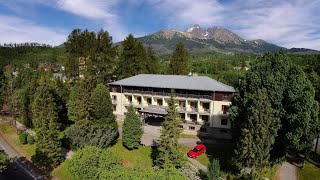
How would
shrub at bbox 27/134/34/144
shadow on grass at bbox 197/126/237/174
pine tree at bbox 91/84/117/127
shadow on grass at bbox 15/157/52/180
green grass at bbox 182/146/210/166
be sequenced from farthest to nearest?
shrub at bbox 27/134/34/144 → pine tree at bbox 91/84/117/127 → green grass at bbox 182/146/210/166 → shadow on grass at bbox 15/157/52/180 → shadow on grass at bbox 197/126/237/174

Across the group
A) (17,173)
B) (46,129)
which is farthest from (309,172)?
(17,173)

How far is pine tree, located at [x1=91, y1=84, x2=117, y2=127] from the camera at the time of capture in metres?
44.8

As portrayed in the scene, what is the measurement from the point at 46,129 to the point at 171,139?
739 inches

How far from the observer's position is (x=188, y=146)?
46281mm

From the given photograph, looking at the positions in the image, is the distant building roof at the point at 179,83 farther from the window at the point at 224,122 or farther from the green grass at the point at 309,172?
the green grass at the point at 309,172

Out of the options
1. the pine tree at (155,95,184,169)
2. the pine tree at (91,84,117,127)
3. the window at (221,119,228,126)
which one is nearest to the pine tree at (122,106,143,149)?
the pine tree at (91,84,117,127)

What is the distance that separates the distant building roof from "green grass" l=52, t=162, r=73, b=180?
22.9 meters

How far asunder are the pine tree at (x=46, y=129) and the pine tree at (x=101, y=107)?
6599 millimetres

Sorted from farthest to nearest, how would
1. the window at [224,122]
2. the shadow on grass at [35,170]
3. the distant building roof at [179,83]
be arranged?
1. the distant building roof at [179,83]
2. the window at [224,122]
3. the shadow on grass at [35,170]

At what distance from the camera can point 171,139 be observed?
33.5m

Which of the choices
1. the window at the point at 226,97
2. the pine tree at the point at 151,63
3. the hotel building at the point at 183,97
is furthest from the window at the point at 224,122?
the pine tree at the point at 151,63

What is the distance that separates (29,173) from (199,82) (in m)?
33.2

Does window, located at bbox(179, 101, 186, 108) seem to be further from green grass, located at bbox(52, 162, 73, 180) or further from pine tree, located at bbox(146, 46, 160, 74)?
green grass, located at bbox(52, 162, 73, 180)

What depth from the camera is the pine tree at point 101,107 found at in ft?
147
